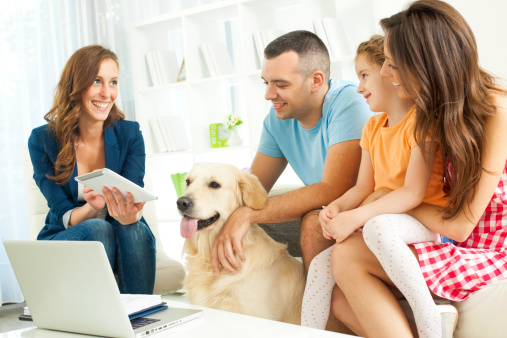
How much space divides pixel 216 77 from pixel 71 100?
4.62 ft

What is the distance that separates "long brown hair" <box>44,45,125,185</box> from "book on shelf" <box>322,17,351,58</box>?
4.40 ft

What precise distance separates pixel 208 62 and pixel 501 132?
256cm

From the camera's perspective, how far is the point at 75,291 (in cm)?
120

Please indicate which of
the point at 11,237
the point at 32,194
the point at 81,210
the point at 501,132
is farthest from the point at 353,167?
the point at 11,237

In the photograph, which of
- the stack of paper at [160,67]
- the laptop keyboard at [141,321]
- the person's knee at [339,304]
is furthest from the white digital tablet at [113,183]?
the stack of paper at [160,67]

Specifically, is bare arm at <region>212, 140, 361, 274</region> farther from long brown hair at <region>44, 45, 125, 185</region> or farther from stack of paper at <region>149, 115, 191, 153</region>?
stack of paper at <region>149, 115, 191, 153</region>

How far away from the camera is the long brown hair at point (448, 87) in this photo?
1305 mm

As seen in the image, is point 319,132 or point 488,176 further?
point 319,132

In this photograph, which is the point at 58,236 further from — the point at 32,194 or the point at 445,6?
the point at 445,6

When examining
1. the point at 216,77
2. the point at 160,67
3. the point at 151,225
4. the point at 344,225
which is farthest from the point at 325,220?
the point at 160,67

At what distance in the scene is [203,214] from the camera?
5.72 feet

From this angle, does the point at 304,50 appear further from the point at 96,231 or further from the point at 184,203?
the point at 96,231

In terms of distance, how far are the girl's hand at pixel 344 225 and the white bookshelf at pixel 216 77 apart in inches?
67.5

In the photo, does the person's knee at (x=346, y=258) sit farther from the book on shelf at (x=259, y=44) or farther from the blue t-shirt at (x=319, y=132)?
the book on shelf at (x=259, y=44)
